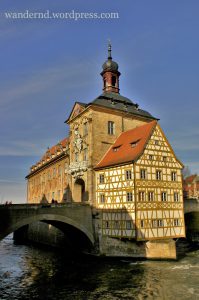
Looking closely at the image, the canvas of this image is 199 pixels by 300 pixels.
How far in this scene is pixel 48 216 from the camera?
2664 cm

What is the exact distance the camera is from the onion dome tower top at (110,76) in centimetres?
3950

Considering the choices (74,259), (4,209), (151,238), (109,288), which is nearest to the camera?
(109,288)

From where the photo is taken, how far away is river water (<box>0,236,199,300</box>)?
17.2 metres

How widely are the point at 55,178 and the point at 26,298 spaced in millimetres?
28461

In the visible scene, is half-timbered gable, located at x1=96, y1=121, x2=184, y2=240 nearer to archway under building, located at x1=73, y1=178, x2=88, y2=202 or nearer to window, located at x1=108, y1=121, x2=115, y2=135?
window, located at x1=108, y1=121, x2=115, y2=135

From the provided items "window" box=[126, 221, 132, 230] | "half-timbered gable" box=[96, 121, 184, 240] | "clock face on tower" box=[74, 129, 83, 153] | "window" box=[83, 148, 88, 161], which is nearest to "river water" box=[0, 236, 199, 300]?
"window" box=[126, 221, 132, 230]

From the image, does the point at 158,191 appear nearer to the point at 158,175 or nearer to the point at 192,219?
the point at 158,175

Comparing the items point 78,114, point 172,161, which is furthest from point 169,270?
point 78,114

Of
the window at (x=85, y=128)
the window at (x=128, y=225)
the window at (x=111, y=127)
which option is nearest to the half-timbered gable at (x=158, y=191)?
the window at (x=128, y=225)

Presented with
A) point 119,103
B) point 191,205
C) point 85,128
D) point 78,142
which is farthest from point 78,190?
point 191,205

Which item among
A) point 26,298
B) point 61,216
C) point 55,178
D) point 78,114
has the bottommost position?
point 26,298

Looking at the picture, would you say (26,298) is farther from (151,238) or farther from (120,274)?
(151,238)

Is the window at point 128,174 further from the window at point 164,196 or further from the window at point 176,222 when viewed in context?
the window at point 176,222

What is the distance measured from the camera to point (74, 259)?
92.9ft
